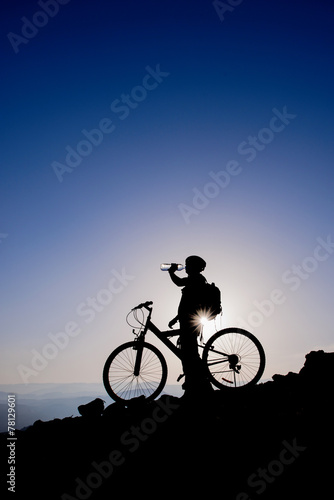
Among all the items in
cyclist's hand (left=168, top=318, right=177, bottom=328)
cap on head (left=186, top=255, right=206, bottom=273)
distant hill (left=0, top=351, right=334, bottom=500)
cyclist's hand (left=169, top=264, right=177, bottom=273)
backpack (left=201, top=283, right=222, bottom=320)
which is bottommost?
distant hill (left=0, top=351, right=334, bottom=500)

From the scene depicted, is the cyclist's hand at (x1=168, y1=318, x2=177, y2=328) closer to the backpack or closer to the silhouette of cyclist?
the silhouette of cyclist

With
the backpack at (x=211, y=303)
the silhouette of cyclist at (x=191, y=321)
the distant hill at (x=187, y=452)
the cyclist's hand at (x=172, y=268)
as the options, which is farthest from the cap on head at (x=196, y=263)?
the distant hill at (x=187, y=452)

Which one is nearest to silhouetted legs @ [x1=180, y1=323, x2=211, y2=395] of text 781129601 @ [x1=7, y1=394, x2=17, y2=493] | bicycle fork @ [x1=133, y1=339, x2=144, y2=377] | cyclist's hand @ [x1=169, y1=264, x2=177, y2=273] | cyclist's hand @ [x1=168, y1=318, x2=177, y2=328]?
cyclist's hand @ [x1=168, y1=318, x2=177, y2=328]

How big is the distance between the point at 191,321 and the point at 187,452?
2890 millimetres

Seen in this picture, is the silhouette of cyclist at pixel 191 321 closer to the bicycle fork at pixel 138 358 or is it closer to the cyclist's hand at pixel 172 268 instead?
the cyclist's hand at pixel 172 268

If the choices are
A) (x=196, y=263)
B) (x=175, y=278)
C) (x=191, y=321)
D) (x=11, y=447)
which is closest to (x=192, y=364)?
(x=191, y=321)

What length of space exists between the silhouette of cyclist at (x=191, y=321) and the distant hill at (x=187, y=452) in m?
0.51

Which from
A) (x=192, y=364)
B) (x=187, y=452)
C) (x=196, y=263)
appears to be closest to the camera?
(x=187, y=452)

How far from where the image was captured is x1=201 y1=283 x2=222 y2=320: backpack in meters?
6.82

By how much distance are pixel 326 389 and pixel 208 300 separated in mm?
3133

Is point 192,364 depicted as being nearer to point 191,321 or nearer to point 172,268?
point 191,321

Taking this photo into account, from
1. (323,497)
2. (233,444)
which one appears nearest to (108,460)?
(233,444)

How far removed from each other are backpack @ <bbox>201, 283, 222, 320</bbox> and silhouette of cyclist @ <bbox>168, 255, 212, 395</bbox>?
0.32ft

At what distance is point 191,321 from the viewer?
22.3 feet
